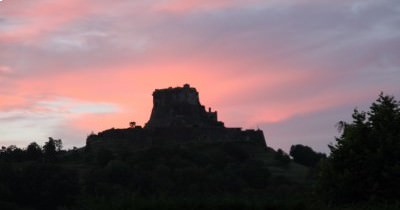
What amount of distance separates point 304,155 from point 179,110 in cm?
1514

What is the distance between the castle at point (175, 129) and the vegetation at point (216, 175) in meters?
2.08

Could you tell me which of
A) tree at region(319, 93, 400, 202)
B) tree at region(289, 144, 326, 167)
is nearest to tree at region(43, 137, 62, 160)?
tree at region(289, 144, 326, 167)

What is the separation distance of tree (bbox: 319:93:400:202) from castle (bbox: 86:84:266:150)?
5354cm

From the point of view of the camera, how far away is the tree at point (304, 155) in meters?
77.2

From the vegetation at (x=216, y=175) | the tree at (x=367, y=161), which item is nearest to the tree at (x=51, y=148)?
the vegetation at (x=216, y=175)

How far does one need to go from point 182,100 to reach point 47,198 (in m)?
39.8

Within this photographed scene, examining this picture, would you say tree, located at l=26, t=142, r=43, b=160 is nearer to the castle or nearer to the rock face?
the castle

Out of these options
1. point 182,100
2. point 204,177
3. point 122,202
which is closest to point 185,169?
point 204,177

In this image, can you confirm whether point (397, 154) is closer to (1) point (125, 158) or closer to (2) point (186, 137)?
(1) point (125, 158)

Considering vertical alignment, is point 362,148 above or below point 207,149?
below

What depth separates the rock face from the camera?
8281 cm

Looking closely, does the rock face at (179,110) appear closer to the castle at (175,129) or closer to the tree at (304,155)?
the castle at (175,129)

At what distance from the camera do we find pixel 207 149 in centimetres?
7138

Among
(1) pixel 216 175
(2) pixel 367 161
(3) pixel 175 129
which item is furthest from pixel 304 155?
(2) pixel 367 161
